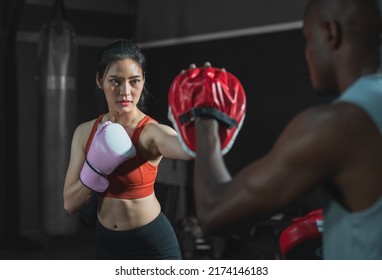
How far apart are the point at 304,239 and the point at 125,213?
59cm

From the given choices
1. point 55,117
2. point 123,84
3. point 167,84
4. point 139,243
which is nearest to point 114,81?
point 123,84

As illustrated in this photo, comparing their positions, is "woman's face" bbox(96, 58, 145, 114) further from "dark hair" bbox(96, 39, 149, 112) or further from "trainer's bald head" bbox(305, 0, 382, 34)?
"trainer's bald head" bbox(305, 0, 382, 34)

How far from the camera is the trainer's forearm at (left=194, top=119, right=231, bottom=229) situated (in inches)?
40.4

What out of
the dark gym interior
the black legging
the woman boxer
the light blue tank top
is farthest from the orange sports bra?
the dark gym interior

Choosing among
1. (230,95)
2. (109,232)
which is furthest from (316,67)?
(109,232)

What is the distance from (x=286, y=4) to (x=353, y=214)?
355 cm

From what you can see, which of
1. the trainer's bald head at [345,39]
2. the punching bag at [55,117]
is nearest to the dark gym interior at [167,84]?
the punching bag at [55,117]

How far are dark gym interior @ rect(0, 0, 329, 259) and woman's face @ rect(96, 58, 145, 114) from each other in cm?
188

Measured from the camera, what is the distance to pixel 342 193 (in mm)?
992

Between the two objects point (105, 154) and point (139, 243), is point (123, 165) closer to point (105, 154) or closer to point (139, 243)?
point (105, 154)

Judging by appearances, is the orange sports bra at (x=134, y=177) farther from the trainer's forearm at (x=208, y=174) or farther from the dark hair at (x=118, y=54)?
the trainer's forearm at (x=208, y=174)

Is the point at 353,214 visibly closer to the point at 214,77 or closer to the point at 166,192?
the point at 214,77

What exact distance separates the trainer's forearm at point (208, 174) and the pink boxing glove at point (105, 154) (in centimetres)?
61

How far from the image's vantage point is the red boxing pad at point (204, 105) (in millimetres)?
1254
